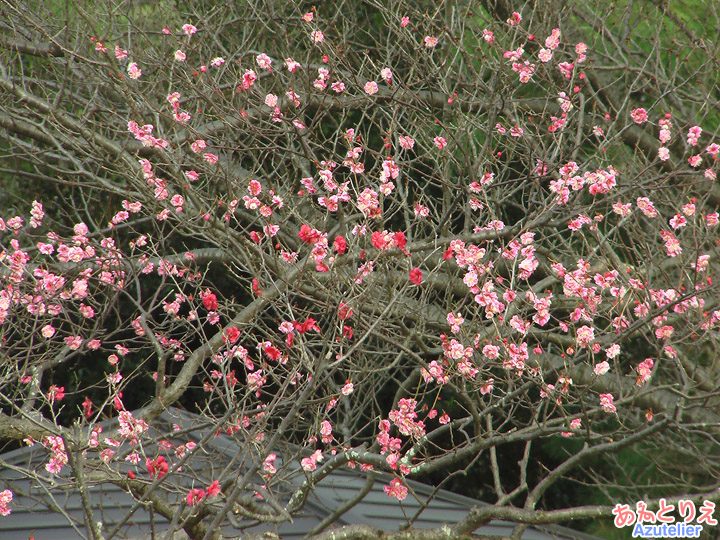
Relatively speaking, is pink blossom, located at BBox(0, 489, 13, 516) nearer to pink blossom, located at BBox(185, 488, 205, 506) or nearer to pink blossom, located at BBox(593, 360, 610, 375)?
pink blossom, located at BBox(185, 488, 205, 506)

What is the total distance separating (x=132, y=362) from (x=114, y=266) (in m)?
2.99

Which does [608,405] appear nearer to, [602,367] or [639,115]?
[602,367]

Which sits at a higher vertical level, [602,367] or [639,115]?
[639,115]

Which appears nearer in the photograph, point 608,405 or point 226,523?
point 608,405

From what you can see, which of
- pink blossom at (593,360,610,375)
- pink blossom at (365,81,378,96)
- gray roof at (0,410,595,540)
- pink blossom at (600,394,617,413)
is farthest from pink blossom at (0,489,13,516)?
pink blossom at (365,81,378,96)

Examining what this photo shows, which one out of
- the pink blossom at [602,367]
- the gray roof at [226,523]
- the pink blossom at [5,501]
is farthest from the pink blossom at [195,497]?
the pink blossom at [602,367]

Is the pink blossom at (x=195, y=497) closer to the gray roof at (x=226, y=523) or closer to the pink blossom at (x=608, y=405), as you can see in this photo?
the gray roof at (x=226, y=523)

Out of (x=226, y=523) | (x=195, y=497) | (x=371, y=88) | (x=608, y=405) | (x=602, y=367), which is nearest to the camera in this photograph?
(x=195, y=497)

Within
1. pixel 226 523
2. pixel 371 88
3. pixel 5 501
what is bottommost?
pixel 5 501

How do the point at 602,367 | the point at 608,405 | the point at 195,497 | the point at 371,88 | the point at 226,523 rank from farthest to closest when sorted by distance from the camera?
the point at 371,88, the point at 602,367, the point at 226,523, the point at 608,405, the point at 195,497

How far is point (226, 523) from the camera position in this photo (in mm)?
3947

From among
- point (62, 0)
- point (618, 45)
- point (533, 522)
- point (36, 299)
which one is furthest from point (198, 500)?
point (62, 0)

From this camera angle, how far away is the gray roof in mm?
4211

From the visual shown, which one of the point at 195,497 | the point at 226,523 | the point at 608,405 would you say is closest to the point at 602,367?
the point at 608,405
